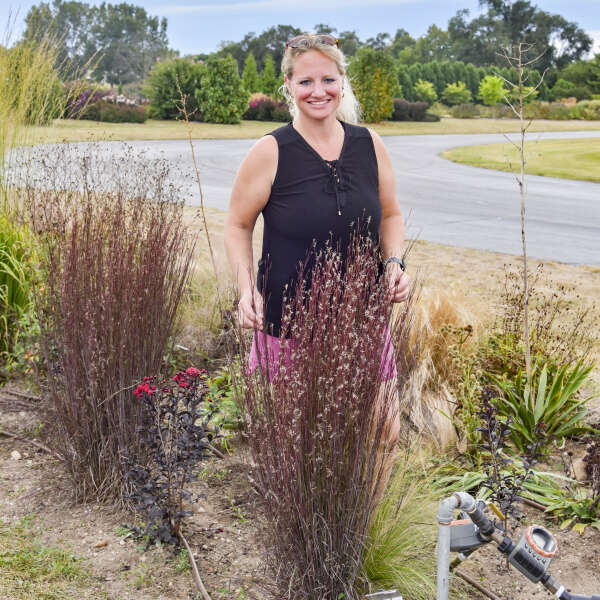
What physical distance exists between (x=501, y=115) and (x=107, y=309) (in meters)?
46.5

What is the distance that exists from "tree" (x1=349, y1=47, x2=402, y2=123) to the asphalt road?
472 inches

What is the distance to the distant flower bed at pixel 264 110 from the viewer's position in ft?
110

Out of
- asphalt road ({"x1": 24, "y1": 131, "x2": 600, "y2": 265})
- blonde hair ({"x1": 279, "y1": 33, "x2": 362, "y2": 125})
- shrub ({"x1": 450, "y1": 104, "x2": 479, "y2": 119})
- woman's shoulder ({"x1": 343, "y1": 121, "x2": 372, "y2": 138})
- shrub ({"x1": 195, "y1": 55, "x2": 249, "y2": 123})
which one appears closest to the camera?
blonde hair ({"x1": 279, "y1": 33, "x2": 362, "y2": 125})

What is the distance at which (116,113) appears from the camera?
2783 cm

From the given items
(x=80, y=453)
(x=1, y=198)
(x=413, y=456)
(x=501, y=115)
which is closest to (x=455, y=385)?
(x=413, y=456)

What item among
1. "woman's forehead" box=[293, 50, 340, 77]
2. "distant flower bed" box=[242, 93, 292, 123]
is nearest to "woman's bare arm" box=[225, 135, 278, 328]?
"woman's forehead" box=[293, 50, 340, 77]

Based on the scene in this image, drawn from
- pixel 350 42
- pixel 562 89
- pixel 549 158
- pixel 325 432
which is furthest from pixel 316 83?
pixel 350 42

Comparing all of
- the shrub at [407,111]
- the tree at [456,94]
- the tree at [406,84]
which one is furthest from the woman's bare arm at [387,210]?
the tree at [456,94]

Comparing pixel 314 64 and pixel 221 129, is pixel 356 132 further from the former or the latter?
pixel 221 129

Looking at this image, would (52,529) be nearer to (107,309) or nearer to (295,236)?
(107,309)

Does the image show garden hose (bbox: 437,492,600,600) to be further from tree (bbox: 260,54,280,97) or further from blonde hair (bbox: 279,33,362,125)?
tree (bbox: 260,54,280,97)

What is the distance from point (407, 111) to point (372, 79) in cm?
718

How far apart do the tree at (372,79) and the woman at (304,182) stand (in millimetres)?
29233

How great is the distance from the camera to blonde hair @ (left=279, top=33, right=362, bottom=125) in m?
2.95
